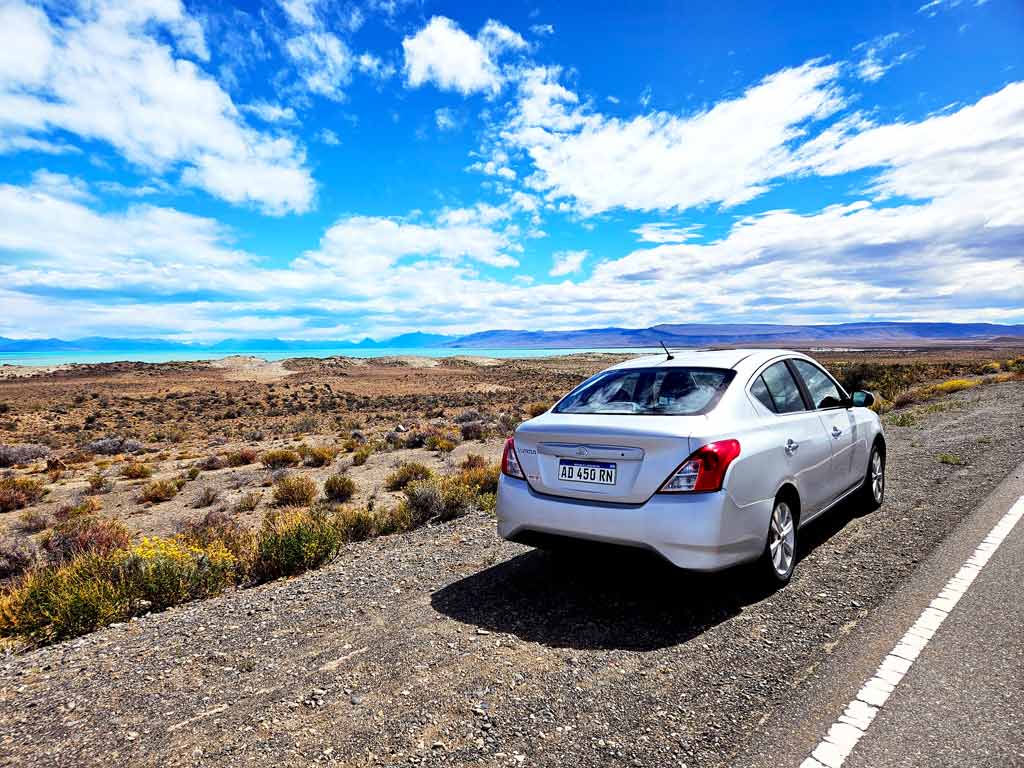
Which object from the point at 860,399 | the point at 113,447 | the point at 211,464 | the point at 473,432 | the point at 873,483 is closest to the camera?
the point at 860,399

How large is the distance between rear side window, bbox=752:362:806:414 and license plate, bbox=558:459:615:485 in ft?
5.60

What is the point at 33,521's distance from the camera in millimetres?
10594

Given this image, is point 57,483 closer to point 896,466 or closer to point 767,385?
point 767,385

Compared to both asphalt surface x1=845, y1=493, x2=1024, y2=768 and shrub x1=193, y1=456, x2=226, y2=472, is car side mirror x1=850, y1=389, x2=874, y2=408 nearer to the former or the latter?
asphalt surface x1=845, y1=493, x2=1024, y2=768

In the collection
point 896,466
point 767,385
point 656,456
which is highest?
point 767,385

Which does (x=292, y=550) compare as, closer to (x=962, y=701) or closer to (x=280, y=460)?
(x=962, y=701)

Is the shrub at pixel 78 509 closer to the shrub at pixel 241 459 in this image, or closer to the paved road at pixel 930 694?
the shrub at pixel 241 459

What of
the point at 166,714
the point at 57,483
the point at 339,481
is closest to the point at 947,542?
the point at 166,714

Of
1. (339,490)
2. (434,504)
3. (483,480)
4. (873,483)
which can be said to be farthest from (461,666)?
(339,490)

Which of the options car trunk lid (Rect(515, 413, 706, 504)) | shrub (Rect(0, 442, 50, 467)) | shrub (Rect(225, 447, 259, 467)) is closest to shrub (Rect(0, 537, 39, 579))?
car trunk lid (Rect(515, 413, 706, 504))

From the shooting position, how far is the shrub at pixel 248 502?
11.0 m

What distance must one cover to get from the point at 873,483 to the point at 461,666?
531cm

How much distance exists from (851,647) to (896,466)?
6.57 meters

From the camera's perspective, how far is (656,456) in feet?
12.4
